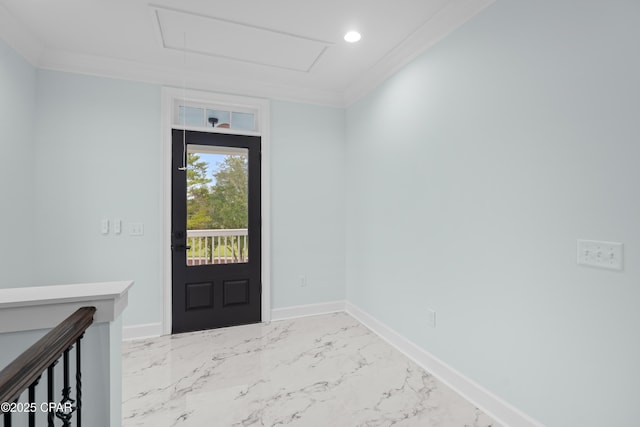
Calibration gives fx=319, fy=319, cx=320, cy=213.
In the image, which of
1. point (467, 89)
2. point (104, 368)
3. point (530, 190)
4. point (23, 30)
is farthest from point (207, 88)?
point (530, 190)

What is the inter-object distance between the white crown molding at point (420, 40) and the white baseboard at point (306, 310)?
244cm

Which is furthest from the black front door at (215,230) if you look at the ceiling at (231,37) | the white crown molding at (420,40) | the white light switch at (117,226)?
the white crown molding at (420,40)

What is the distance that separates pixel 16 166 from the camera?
2557mm

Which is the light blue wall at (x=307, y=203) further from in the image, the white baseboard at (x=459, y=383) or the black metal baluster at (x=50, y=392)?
the black metal baluster at (x=50, y=392)

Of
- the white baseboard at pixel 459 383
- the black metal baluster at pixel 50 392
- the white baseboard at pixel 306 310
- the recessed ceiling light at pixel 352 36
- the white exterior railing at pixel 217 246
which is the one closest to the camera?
the black metal baluster at pixel 50 392

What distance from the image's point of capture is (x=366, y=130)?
343 centimetres

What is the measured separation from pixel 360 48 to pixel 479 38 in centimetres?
104

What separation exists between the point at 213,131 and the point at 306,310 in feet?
7.40

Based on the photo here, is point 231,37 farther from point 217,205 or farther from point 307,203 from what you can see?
point 307,203

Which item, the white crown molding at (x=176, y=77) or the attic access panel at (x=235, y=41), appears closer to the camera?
the attic access panel at (x=235, y=41)

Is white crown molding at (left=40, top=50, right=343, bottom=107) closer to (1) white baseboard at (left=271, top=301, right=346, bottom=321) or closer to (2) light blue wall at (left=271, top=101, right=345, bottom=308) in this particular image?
(2) light blue wall at (left=271, top=101, right=345, bottom=308)

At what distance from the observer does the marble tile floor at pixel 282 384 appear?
1.94 metres

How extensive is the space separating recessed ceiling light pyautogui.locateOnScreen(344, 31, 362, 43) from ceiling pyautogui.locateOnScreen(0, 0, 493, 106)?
0.18ft

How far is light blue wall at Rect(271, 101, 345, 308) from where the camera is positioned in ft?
11.9
